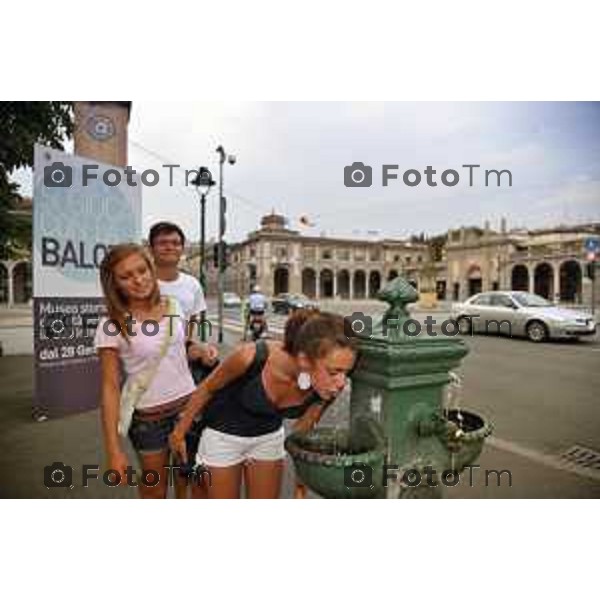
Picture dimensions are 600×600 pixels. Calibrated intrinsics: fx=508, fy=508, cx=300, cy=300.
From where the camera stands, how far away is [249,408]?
5.25 ft

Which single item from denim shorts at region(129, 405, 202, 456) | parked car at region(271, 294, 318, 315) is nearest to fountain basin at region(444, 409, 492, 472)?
parked car at region(271, 294, 318, 315)

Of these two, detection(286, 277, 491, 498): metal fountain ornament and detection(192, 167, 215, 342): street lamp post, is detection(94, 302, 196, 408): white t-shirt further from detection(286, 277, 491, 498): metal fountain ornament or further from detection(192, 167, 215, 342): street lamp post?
detection(286, 277, 491, 498): metal fountain ornament

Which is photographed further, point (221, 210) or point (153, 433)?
point (221, 210)

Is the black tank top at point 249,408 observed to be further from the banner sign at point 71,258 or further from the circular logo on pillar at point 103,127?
the circular logo on pillar at point 103,127

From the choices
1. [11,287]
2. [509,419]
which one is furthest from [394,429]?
[11,287]

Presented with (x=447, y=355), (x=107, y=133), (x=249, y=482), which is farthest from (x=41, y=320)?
(x=447, y=355)

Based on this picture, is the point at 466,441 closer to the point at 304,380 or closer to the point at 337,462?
the point at 337,462

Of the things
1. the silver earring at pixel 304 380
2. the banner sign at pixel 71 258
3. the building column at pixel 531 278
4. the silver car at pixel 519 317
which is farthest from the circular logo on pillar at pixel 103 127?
the building column at pixel 531 278

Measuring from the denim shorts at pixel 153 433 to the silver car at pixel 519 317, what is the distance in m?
1.26

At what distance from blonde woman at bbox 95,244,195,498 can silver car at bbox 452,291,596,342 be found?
123 cm

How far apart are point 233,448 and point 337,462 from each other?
0.37m

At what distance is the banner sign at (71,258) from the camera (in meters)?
2.40

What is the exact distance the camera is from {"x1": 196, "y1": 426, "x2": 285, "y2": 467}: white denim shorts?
164 cm

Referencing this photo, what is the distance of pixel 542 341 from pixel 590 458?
28.7 inches
